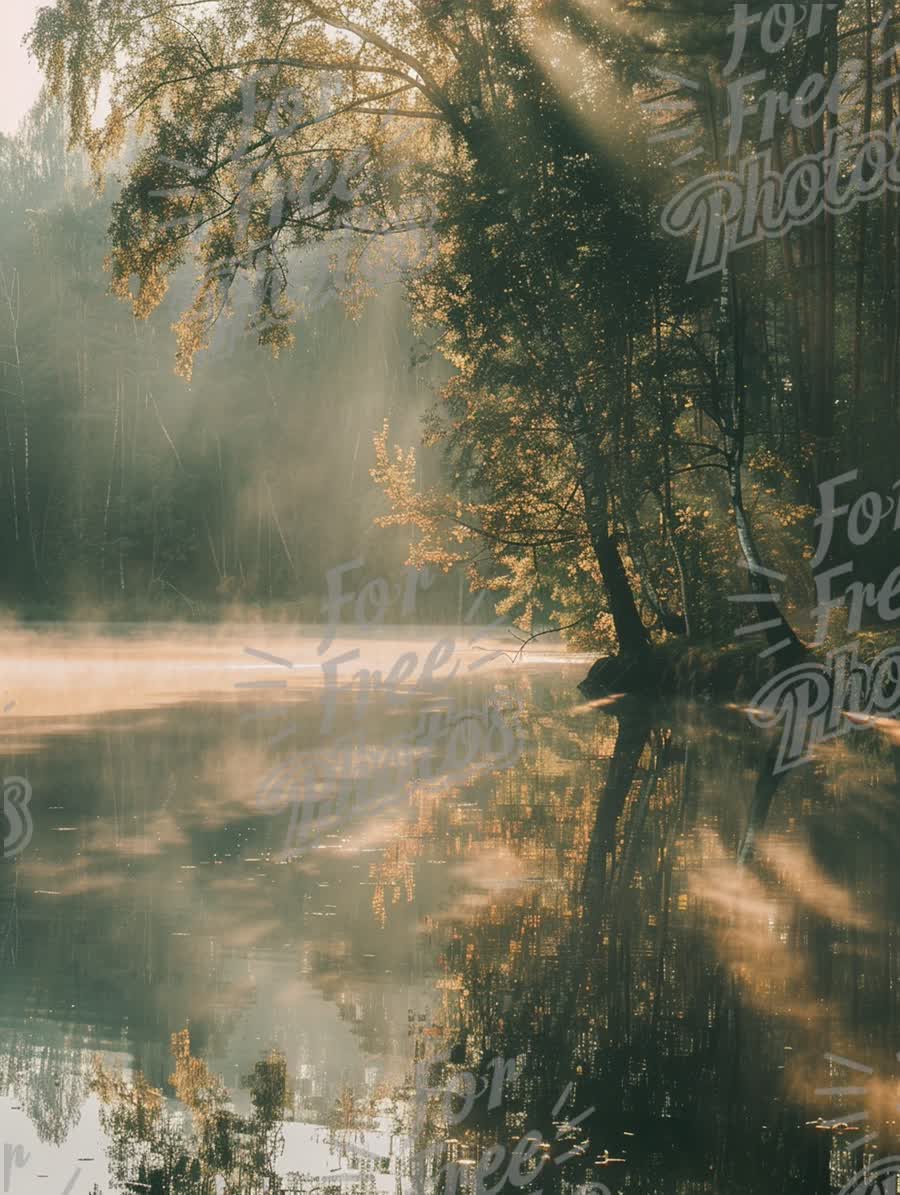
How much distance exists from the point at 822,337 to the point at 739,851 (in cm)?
1648

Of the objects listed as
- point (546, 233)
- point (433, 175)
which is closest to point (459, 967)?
point (546, 233)

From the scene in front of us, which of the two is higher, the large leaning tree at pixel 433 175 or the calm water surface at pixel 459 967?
the large leaning tree at pixel 433 175

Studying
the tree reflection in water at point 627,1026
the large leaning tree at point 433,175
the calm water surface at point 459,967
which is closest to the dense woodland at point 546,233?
the large leaning tree at point 433,175

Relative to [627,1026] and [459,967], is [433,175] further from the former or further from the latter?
[627,1026]

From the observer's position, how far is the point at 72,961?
20.9 ft

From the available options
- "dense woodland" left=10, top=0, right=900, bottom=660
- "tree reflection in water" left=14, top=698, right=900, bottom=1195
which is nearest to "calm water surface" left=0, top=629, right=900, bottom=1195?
"tree reflection in water" left=14, top=698, right=900, bottom=1195

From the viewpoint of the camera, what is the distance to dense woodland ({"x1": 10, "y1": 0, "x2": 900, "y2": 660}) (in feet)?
73.5

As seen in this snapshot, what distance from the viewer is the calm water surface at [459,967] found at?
4.25m

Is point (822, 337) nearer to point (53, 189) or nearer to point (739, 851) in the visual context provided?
point (739, 851)

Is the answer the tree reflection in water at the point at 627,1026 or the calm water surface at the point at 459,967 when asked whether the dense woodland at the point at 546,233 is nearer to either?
the calm water surface at the point at 459,967

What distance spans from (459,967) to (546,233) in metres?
18.7

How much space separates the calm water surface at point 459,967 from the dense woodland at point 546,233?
34.0ft

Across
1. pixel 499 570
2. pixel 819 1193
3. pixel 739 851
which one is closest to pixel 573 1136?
pixel 819 1193

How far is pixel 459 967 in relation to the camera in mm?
6297
